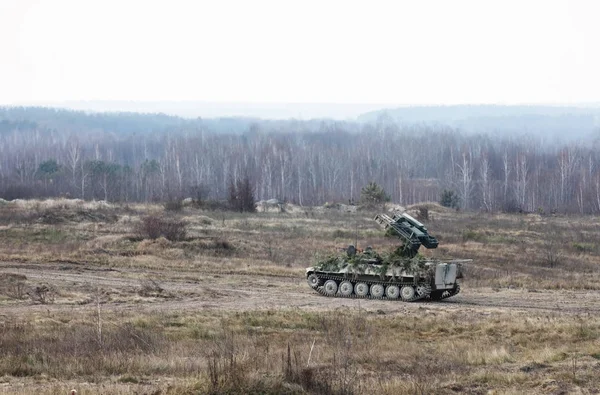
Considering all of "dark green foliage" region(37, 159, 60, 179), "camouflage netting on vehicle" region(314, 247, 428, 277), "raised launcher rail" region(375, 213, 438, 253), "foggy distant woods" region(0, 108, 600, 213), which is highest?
"raised launcher rail" region(375, 213, 438, 253)

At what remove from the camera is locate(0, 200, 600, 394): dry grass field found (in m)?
14.4

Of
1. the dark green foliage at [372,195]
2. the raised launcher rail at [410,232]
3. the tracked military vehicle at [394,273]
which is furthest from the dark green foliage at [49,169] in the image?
the raised launcher rail at [410,232]

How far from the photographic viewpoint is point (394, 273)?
93.2 ft

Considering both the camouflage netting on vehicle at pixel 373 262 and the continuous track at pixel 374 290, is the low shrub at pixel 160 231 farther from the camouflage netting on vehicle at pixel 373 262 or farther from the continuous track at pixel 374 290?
the camouflage netting on vehicle at pixel 373 262

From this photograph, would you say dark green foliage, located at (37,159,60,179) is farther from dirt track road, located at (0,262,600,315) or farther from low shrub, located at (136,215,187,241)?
dirt track road, located at (0,262,600,315)

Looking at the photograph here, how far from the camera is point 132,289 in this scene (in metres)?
28.7

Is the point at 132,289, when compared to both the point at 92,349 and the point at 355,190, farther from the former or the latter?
the point at 355,190

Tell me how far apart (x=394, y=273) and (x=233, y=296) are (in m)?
5.42

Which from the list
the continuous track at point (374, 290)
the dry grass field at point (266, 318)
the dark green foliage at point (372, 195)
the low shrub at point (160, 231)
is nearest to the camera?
the dry grass field at point (266, 318)

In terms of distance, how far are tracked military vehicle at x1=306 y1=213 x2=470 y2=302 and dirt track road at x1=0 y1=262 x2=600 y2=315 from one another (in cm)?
52

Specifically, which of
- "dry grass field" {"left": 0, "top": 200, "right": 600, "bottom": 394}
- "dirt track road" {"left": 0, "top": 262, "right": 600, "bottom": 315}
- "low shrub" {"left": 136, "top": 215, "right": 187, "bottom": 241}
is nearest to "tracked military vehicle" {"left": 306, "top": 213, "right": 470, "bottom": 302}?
"dirt track road" {"left": 0, "top": 262, "right": 600, "bottom": 315}

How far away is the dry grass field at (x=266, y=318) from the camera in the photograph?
1440 cm

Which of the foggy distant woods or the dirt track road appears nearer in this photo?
the dirt track road

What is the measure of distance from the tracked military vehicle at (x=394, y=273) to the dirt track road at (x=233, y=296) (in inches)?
20.5
